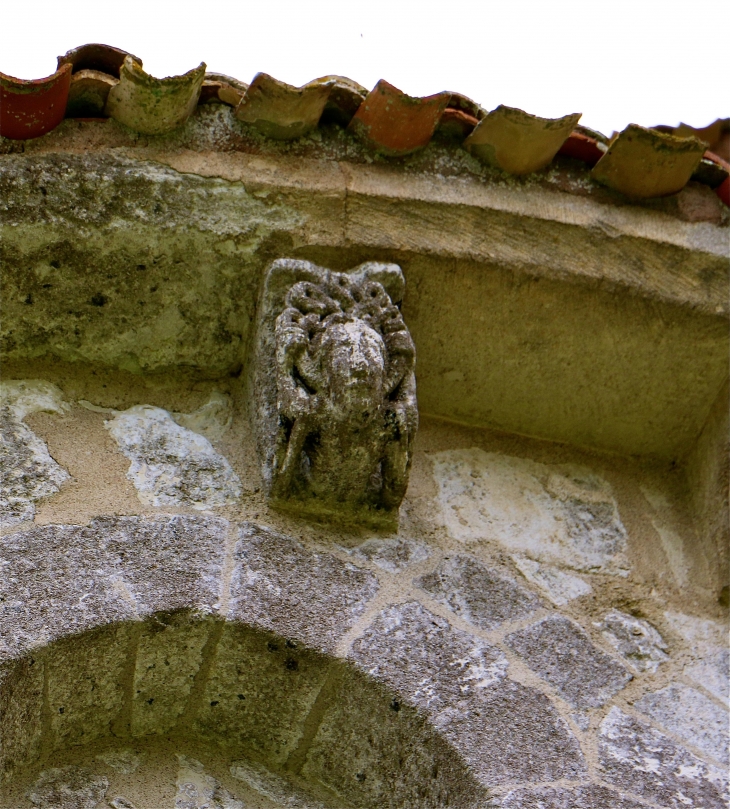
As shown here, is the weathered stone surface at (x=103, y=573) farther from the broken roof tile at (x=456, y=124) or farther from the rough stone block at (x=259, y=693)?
the broken roof tile at (x=456, y=124)

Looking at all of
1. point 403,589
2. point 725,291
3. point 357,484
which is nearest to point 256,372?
point 357,484

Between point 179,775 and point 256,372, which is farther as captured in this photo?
point 256,372

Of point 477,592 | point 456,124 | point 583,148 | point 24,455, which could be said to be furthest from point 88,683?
point 583,148

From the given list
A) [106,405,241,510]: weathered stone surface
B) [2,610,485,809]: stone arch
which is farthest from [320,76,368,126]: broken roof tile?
[2,610,485,809]: stone arch

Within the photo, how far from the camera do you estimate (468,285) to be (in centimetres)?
260

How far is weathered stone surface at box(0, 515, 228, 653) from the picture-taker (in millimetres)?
1976

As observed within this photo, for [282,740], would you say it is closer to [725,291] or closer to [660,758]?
[660,758]

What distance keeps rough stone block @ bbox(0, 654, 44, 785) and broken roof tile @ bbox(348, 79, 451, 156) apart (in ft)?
4.66

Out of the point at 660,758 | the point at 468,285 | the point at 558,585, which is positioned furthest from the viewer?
the point at 468,285

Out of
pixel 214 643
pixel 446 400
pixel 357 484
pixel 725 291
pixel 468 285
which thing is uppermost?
pixel 725 291

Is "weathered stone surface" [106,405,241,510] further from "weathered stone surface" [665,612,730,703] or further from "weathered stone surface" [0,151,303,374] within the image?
"weathered stone surface" [665,612,730,703]

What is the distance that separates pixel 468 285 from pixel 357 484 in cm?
60

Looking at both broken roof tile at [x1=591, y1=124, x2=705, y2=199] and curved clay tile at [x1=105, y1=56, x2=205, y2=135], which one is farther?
broken roof tile at [x1=591, y1=124, x2=705, y2=199]

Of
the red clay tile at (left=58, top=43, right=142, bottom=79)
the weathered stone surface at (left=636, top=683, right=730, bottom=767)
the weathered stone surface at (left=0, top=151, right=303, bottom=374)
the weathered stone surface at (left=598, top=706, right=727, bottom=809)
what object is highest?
the red clay tile at (left=58, top=43, right=142, bottom=79)
